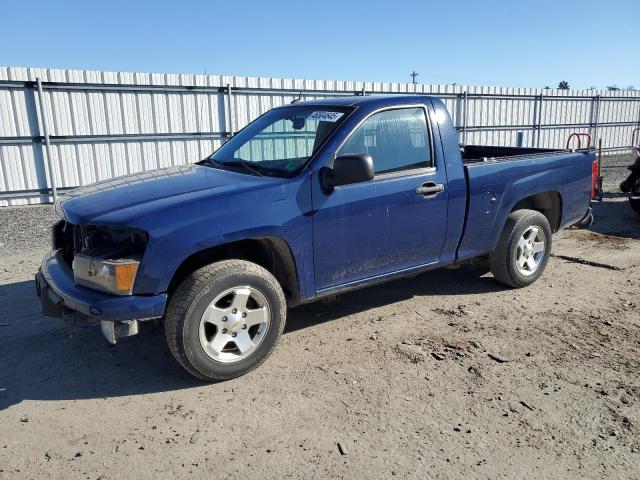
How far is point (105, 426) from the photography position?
117 inches

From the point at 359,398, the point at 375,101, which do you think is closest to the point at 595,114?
the point at 375,101

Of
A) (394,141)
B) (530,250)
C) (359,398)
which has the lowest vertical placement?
(359,398)

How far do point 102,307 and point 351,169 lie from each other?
185cm

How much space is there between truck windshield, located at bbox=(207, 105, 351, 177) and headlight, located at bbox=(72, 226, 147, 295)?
1.12 m

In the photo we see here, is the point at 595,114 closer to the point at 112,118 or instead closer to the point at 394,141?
the point at 112,118

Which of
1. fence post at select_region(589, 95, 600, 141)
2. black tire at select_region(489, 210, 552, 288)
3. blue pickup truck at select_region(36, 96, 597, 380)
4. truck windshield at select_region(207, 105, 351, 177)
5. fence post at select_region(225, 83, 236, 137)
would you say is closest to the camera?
blue pickup truck at select_region(36, 96, 597, 380)

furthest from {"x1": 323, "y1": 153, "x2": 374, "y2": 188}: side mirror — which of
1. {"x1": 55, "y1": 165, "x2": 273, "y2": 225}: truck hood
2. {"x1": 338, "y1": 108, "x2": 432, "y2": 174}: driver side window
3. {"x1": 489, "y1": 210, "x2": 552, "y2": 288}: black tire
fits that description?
{"x1": 489, "y1": 210, "x2": 552, "y2": 288}: black tire

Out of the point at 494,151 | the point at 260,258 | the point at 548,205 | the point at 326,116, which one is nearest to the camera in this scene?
the point at 260,258

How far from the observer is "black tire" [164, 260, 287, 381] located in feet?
10.6

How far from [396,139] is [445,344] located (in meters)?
1.70

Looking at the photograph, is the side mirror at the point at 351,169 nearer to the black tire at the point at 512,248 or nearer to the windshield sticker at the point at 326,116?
the windshield sticker at the point at 326,116

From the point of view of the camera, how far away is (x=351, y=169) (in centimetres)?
354

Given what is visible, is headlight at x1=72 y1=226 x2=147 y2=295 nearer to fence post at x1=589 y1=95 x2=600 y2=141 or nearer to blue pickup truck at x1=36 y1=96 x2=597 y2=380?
blue pickup truck at x1=36 y1=96 x2=597 y2=380

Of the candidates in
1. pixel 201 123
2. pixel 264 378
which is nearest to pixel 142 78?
pixel 201 123
